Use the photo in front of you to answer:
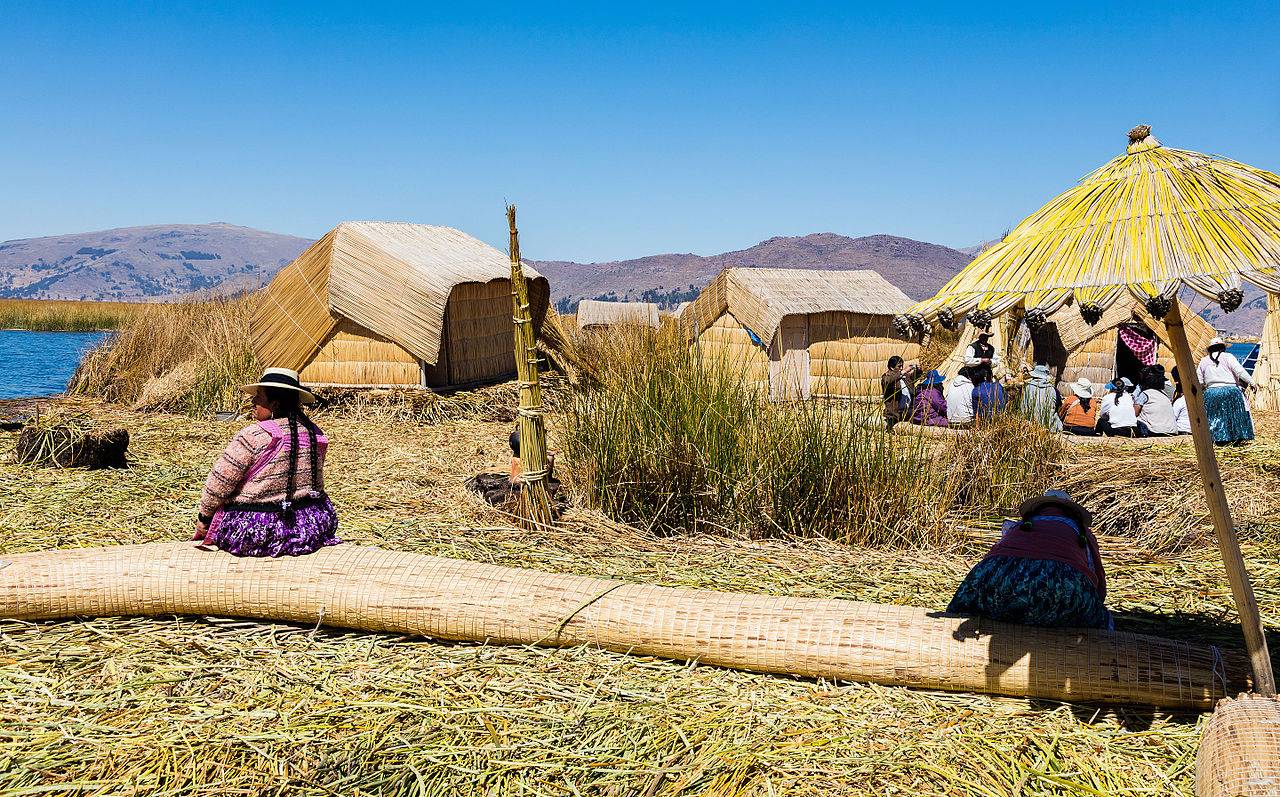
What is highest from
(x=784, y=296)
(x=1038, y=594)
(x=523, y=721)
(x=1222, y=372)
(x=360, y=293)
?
(x=784, y=296)

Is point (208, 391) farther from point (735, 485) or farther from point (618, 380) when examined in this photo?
point (735, 485)

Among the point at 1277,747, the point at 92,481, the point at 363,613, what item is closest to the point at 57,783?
the point at 363,613

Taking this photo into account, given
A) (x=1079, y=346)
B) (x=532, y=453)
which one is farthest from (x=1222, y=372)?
(x=532, y=453)

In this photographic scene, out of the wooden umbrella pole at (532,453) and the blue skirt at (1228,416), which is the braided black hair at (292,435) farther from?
the blue skirt at (1228,416)

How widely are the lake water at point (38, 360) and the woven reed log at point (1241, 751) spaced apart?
13532 mm

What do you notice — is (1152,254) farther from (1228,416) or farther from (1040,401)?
(1228,416)

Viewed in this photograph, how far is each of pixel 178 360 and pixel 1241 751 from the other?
39.9 ft

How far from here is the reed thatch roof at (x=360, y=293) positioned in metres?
10.7

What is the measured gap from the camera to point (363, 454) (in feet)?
27.7

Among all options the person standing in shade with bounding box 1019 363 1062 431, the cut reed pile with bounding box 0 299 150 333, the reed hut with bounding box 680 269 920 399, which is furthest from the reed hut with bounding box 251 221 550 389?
the cut reed pile with bounding box 0 299 150 333

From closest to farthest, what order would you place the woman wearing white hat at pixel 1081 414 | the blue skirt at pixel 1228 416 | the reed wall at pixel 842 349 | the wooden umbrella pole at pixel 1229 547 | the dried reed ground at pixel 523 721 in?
the dried reed ground at pixel 523 721, the wooden umbrella pole at pixel 1229 547, the blue skirt at pixel 1228 416, the woman wearing white hat at pixel 1081 414, the reed wall at pixel 842 349

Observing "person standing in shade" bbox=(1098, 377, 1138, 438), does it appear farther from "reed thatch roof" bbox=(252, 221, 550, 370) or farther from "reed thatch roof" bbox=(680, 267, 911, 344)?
"reed thatch roof" bbox=(252, 221, 550, 370)

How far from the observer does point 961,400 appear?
8.97 metres

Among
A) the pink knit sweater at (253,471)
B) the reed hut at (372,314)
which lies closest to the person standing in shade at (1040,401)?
the pink knit sweater at (253,471)
